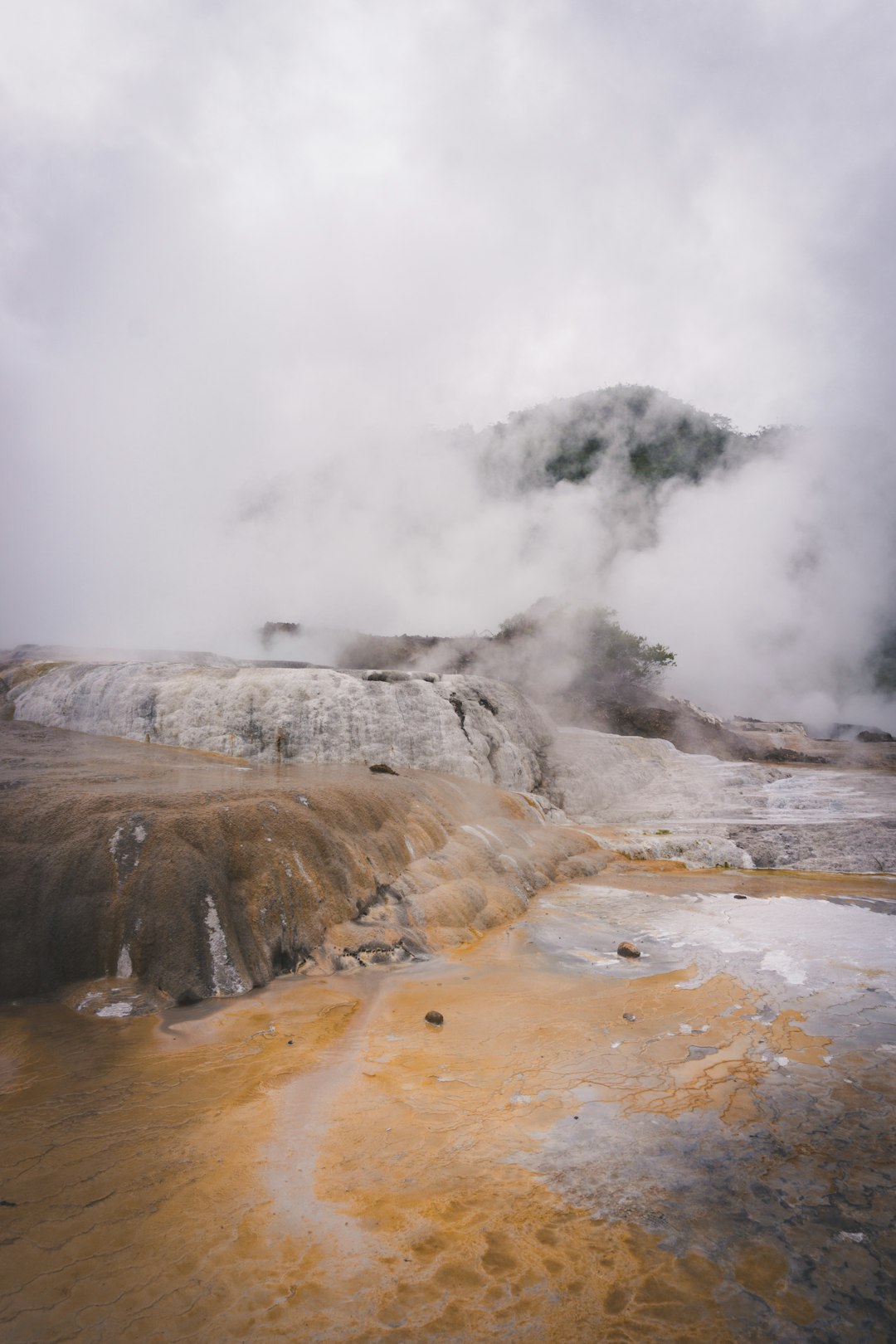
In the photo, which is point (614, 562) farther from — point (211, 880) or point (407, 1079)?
point (407, 1079)

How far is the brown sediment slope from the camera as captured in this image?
17.1 feet

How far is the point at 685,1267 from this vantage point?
8.00ft

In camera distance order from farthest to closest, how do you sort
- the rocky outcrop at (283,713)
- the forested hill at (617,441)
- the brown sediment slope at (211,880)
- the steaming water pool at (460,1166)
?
1. the forested hill at (617,441)
2. the rocky outcrop at (283,713)
3. the brown sediment slope at (211,880)
4. the steaming water pool at (460,1166)

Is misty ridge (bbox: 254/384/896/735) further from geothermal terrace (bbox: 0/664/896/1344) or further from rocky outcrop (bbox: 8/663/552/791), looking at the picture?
geothermal terrace (bbox: 0/664/896/1344)

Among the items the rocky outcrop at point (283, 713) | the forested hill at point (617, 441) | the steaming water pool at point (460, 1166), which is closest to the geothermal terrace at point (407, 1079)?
the steaming water pool at point (460, 1166)

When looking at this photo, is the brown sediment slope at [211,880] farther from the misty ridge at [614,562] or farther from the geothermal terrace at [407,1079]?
the misty ridge at [614,562]

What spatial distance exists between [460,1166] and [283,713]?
11997 mm

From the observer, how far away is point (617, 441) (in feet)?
153

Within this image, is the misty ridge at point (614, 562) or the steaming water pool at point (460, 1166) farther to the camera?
the misty ridge at point (614, 562)

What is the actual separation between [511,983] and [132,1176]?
3533 mm

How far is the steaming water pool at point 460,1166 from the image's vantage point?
229 cm

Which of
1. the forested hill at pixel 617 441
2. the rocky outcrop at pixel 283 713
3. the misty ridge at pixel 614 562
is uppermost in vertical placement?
the forested hill at pixel 617 441

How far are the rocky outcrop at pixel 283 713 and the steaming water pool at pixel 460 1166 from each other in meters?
9.19

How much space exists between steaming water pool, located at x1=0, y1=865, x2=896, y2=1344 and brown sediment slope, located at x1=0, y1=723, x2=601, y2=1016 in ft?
1.50
